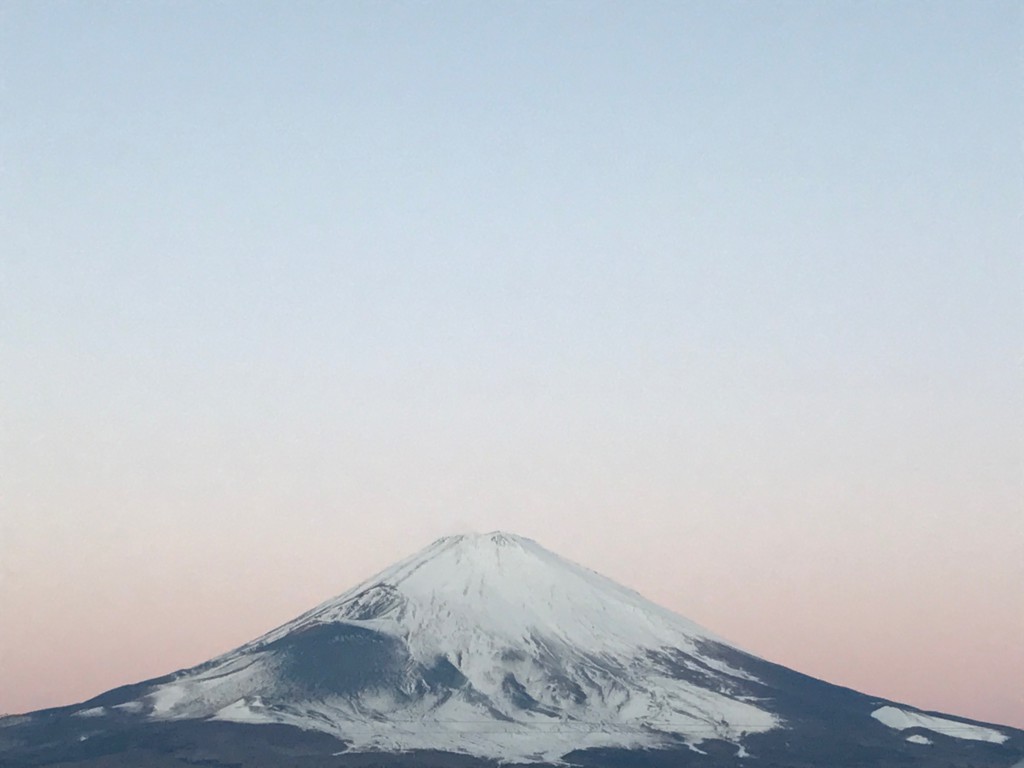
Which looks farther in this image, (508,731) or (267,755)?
(508,731)

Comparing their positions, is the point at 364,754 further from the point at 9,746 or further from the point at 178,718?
the point at 9,746

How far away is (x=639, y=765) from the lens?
18400 cm

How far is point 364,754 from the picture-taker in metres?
184

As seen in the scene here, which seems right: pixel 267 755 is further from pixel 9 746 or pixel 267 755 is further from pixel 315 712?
pixel 9 746

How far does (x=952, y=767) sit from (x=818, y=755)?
19.7m

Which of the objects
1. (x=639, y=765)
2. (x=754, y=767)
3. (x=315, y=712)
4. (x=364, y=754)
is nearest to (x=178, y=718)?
(x=315, y=712)

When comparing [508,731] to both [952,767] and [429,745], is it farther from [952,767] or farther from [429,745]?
[952,767]

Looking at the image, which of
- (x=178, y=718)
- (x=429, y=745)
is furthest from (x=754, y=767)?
(x=178, y=718)

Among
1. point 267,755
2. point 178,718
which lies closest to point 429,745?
point 267,755

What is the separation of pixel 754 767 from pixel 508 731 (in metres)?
35.2

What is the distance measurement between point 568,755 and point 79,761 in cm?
6465

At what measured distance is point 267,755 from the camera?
584ft

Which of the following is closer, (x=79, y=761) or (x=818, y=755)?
(x=79, y=761)

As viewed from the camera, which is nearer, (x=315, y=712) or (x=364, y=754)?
(x=364, y=754)
